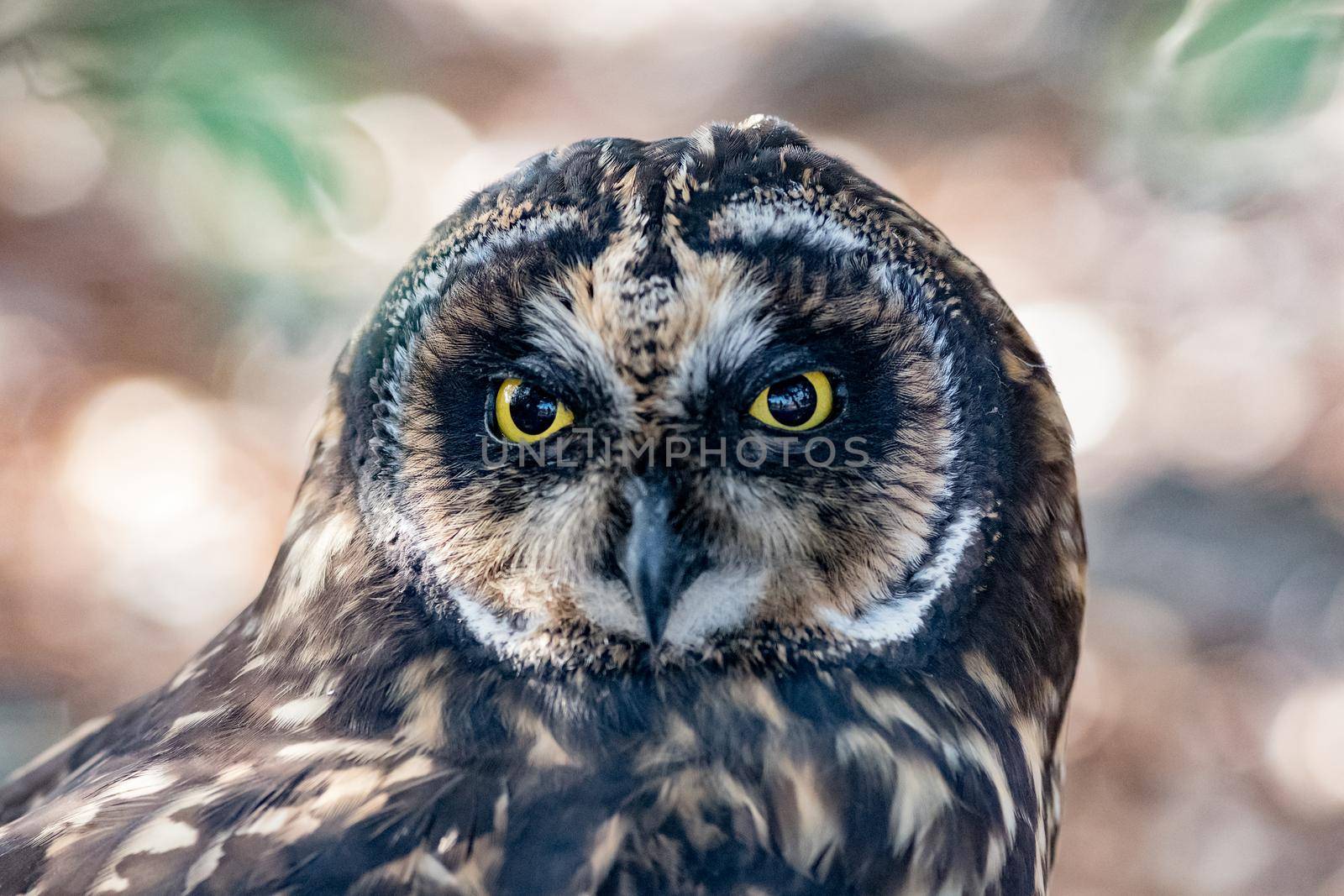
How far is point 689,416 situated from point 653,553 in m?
0.13

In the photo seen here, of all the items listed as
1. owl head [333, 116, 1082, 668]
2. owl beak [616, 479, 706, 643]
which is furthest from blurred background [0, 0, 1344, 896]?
owl beak [616, 479, 706, 643]

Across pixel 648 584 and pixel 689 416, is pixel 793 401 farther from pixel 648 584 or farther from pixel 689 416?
pixel 648 584

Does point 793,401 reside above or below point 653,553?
above

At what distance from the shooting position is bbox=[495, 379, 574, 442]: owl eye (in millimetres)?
1022

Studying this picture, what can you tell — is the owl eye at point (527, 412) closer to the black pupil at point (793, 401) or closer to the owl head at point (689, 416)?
the owl head at point (689, 416)

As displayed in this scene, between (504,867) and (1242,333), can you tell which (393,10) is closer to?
(1242,333)

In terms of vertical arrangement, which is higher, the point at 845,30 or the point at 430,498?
the point at 845,30

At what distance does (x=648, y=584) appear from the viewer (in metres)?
0.99

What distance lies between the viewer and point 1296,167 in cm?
→ 276

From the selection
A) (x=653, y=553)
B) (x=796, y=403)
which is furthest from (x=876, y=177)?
(x=653, y=553)

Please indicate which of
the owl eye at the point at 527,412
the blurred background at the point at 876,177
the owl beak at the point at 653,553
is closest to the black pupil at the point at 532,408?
the owl eye at the point at 527,412

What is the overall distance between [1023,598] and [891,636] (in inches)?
6.9

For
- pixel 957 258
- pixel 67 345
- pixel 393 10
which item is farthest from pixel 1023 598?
pixel 393 10

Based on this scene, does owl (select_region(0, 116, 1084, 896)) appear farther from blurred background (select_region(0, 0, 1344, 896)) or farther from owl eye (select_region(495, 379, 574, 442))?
blurred background (select_region(0, 0, 1344, 896))
